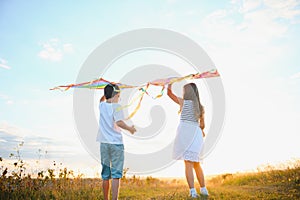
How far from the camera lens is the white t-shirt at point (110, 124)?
5227 mm

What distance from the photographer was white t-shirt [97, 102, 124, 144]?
523 centimetres

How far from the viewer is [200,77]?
23.0ft

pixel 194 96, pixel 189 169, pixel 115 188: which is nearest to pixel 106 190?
pixel 115 188

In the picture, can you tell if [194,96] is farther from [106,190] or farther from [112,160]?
[106,190]

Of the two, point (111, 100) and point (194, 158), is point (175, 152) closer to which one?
point (194, 158)

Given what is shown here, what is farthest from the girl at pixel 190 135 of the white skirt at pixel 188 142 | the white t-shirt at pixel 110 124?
the white t-shirt at pixel 110 124

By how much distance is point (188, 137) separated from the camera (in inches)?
242

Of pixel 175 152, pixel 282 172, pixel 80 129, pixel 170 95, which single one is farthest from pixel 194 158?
pixel 282 172

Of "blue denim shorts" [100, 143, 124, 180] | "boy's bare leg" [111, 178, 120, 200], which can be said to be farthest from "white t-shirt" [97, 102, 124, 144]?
"boy's bare leg" [111, 178, 120, 200]

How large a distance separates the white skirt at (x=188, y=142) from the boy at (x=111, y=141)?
1.39 meters

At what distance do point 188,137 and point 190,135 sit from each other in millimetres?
60

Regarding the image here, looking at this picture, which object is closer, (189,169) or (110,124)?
(110,124)

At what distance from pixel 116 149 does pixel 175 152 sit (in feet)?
5.14

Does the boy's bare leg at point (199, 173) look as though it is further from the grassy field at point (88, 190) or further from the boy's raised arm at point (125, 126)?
the boy's raised arm at point (125, 126)
